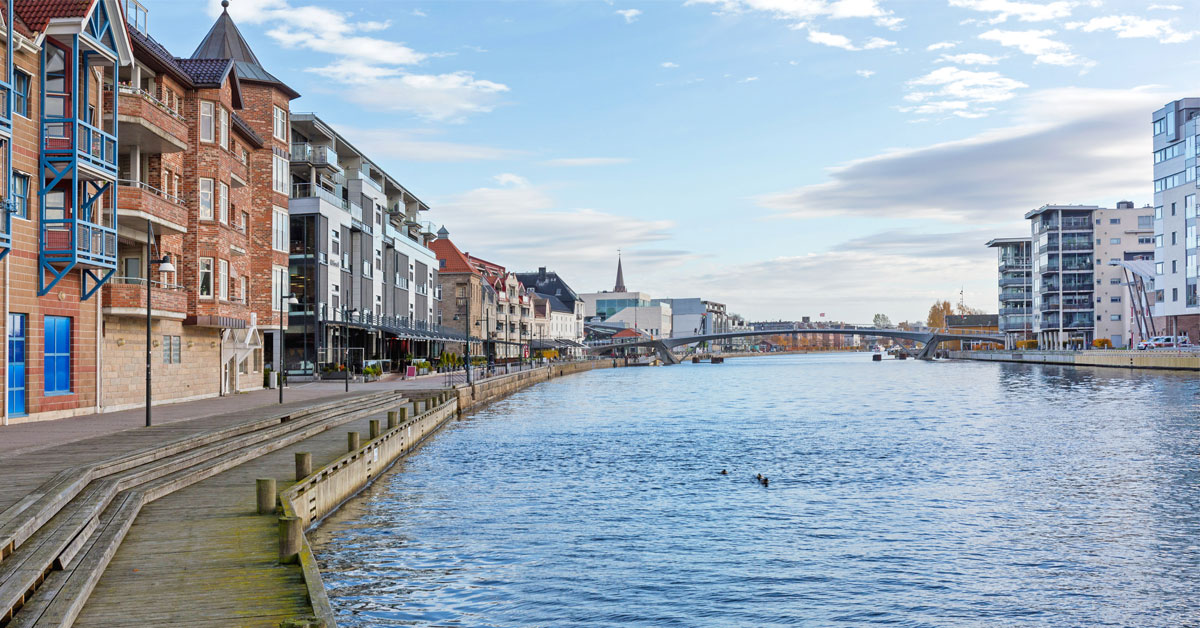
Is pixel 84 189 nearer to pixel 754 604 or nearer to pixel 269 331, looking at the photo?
pixel 754 604

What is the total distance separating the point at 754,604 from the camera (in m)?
16.6

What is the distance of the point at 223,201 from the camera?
149ft

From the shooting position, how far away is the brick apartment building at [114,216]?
99.0 ft

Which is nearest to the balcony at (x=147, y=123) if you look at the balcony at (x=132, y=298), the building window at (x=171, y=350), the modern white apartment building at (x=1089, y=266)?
the balcony at (x=132, y=298)

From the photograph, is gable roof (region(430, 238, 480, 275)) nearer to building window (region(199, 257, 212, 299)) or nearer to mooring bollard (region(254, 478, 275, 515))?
building window (region(199, 257, 212, 299))

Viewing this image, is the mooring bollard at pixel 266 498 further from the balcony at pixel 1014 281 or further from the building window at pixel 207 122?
the balcony at pixel 1014 281

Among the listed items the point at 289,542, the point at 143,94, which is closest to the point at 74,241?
the point at 143,94

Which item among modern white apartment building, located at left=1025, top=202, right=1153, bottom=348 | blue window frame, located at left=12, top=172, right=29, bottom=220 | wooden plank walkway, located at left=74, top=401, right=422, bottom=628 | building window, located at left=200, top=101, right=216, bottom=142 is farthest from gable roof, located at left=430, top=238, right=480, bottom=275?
wooden plank walkway, located at left=74, top=401, right=422, bottom=628

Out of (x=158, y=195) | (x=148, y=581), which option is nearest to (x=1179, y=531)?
(x=148, y=581)

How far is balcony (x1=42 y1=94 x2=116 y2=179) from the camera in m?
31.0

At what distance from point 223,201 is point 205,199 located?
4.98 feet

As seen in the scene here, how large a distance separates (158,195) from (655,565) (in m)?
28.7

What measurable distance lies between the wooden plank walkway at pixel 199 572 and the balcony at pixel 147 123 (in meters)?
20.7

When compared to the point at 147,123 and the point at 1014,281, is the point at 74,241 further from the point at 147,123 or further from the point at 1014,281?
the point at 1014,281
